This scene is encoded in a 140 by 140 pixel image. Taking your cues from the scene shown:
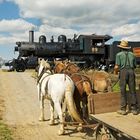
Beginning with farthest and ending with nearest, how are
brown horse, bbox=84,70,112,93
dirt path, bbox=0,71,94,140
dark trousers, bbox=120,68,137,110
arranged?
brown horse, bbox=84,70,112,93, dirt path, bbox=0,71,94,140, dark trousers, bbox=120,68,137,110

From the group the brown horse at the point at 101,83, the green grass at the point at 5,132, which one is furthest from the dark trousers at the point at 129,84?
the green grass at the point at 5,132

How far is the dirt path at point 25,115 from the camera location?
34.8ft

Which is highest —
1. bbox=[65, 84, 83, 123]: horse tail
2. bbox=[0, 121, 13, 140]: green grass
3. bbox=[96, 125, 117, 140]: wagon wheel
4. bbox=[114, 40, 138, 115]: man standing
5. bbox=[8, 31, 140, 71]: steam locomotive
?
bbox=[8, 31, 140, 71]: steam locomotive

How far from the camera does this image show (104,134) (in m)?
8.69

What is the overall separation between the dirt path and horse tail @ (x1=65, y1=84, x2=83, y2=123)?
55cm

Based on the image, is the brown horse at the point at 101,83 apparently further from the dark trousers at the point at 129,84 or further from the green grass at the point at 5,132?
the green grass at the point at 5,132

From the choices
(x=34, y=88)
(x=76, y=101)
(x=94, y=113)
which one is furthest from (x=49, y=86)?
(x=34, y=88)

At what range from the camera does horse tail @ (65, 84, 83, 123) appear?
1012cm

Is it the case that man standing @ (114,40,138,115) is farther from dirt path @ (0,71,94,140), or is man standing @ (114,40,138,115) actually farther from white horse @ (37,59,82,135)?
dirt path @ (0,71,94,140)

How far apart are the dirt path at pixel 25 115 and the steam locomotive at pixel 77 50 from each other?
1550 centimetres

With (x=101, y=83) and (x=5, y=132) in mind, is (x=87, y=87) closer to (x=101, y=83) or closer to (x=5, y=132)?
(x=101, y=83)

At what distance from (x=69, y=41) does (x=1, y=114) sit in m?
25.8

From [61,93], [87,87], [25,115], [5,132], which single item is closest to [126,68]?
[87,87]

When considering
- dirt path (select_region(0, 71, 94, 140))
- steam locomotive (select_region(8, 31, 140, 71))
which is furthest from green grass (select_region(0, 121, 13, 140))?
steam locomotive (select_region(8, 31, 140, 71))
